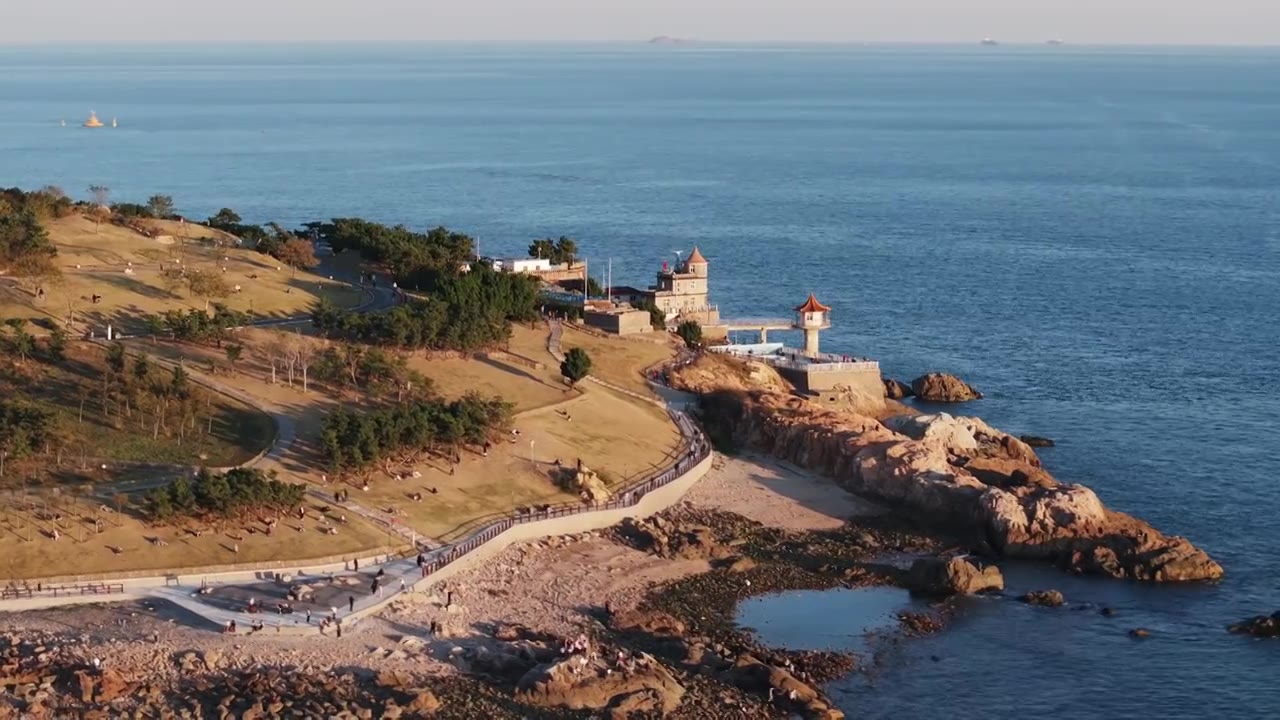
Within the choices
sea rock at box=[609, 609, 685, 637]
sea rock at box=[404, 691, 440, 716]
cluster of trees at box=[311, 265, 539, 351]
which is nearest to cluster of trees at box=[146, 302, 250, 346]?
cluster of trees at box=[311, 265, 539, 351]

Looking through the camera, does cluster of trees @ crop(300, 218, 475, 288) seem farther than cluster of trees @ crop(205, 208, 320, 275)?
No

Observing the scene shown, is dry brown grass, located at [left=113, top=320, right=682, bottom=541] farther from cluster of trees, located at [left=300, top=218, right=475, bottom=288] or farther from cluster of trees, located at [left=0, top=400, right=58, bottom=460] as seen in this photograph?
cluster of trees, located at [left=300, top=218, right=475, bottom=288]

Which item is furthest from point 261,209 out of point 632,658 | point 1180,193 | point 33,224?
point 632,658

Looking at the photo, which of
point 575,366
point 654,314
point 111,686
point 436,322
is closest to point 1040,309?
point 654,314

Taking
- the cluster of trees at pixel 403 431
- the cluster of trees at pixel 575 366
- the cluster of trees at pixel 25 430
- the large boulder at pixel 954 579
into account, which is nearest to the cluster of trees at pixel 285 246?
the cluster of trees at pixel 575 366

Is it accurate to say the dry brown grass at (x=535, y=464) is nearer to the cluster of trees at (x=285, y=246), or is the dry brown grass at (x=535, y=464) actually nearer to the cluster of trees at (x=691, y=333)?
the cluster of trees at (x=691, y=333)

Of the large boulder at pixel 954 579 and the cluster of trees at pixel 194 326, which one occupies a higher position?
the cluster of trees at pixel 194 326

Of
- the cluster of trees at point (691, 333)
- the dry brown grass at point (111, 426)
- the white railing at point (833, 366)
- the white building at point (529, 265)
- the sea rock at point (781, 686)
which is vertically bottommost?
the sea rock at point (781, 686)
